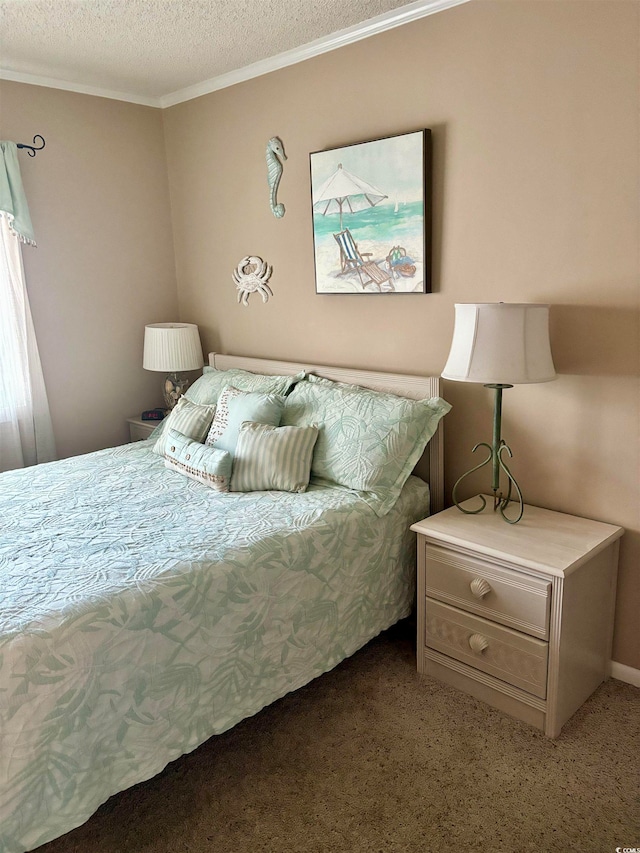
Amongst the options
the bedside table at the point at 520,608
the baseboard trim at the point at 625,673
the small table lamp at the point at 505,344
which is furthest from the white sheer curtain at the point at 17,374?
the baseboard trim at the point at 625,673

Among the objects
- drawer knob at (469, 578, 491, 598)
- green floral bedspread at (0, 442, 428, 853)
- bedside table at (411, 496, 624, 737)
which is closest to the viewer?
green floral bedspread at (0, 442, 428, 853)

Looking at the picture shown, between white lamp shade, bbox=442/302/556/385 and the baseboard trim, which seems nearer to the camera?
white lamp shade, bbox=442/302/556/385

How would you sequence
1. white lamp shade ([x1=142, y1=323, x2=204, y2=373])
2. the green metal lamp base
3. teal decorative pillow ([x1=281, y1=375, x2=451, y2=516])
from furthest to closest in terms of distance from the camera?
1. white lamp shade ([x1=142, y1=323, x2=204, y2=373])
2. teal decorative pillow ([x1=281, y1=375, x2=451, y2=516])
3. the green metal lamp base

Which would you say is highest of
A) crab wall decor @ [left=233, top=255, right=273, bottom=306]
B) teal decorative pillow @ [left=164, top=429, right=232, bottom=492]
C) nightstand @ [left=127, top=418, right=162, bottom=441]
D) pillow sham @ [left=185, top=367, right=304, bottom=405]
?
crab wall decor @ [left=233, top=255, right=273, bottom=306]

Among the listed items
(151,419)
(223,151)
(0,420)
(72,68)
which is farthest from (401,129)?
(0,420)

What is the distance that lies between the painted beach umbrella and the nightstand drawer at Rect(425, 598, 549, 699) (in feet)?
5.52

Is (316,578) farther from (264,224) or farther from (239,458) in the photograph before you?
(264,224)

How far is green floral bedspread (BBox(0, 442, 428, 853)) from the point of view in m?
1.58

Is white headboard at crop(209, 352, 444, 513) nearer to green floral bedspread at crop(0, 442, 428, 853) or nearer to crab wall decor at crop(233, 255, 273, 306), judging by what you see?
green floral bedspread at crop(0, 442, 428, 853)

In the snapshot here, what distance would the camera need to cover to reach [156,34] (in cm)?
282

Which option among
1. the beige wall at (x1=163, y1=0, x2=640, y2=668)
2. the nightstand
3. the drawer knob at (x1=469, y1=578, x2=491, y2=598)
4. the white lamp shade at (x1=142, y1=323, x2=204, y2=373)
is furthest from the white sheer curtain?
the drawer knob at (x1=469, y1=578, x2=491, y2=598)

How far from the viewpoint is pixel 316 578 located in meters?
2.20

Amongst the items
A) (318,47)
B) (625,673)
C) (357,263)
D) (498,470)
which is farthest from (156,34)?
(625,673)

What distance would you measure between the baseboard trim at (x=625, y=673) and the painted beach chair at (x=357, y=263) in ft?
5.77
